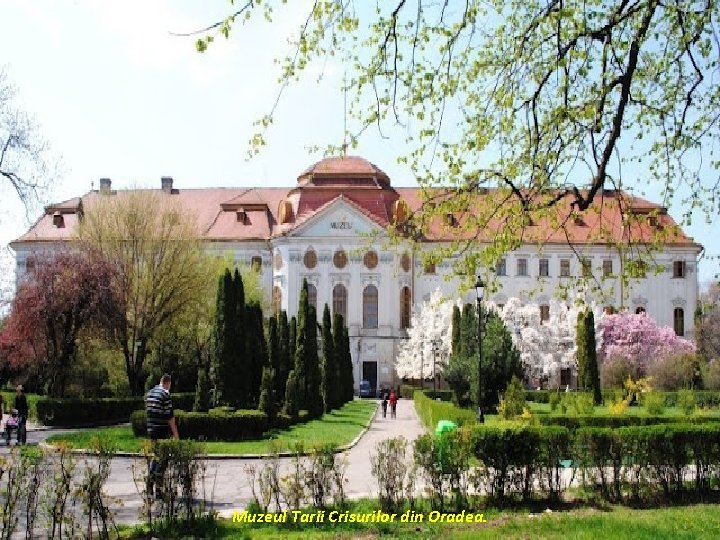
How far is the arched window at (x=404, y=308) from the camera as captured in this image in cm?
6338

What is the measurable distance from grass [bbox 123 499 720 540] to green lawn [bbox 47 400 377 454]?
395 cm

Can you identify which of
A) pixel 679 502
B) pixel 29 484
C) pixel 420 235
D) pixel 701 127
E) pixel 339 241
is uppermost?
pixel 339 241

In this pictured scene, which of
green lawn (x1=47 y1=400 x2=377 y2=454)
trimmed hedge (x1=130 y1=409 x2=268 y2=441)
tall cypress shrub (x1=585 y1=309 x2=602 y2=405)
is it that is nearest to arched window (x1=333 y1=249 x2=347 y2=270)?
tall cypress shrub (x1=585 y1=309 x2=602 y2=405)

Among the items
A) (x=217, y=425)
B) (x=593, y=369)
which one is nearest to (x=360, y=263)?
(x=593, y=369)

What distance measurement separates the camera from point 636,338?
192 feet

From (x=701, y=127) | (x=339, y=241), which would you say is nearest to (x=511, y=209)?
(x=701, y=127)

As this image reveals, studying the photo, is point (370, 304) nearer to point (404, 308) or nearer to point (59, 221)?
point (404, 308)

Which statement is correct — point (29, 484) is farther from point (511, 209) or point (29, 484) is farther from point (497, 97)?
point (497, 97)

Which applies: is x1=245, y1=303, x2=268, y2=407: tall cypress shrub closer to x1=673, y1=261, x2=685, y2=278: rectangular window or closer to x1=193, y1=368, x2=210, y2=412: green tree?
x1=193, y1=368, x2=210, y2=412: green tree

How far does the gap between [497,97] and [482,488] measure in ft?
17.9

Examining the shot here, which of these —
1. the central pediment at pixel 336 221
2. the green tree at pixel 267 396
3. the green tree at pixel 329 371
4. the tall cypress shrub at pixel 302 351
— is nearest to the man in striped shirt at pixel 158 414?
the green tree at pixel 267 396

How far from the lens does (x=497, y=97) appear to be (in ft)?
31.9

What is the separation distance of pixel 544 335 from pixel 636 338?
20.5 feet

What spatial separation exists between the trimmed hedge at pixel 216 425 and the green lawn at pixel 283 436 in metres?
0.39
